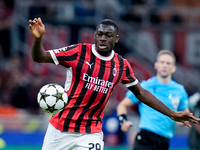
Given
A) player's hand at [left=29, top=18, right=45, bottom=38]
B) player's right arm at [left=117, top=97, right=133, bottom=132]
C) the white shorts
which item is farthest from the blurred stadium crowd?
player's hand at [left=29, top=18, right=45, bottom=38]

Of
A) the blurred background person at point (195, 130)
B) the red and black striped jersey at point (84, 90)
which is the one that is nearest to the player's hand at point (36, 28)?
the red and black striped jersey at point (84, 90)

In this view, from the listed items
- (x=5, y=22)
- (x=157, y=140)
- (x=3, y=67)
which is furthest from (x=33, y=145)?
(x=157, y=140)

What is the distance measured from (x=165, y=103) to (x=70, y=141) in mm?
2124

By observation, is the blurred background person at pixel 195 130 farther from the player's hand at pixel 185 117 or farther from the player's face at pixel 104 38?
the player's face at pixel 104 38

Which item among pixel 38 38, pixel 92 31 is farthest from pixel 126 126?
pixel 92 31

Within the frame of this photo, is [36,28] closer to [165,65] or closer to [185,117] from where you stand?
[185,117]

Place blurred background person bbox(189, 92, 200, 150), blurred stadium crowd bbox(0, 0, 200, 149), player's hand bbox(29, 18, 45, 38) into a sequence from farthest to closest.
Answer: blurred stadium crowd bbox(0, 0, 200, 149) → blurred background person bbox(189, 92, 200, 150) → player's hand bbox(29, 18, 45, 38)

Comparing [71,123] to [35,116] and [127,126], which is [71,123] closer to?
[127,126]

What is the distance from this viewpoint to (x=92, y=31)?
13.0m

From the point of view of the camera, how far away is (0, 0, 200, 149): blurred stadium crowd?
13.0 metres

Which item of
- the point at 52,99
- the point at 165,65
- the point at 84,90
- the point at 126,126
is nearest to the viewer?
the point at 52,99

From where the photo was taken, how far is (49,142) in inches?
188

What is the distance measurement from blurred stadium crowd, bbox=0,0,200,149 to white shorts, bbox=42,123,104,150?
7535 millimetres

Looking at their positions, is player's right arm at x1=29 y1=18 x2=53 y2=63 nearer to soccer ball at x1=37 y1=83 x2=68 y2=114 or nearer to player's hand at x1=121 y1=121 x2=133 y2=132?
soccer ball at x1=37 y1=83 x2=68 y2=114
